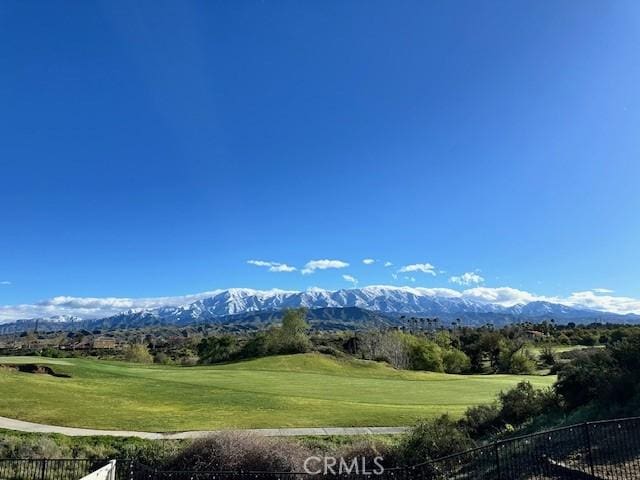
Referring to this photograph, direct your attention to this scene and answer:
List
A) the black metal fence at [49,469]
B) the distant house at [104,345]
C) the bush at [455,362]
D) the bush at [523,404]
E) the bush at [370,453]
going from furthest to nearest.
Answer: the distant house at [104,345] < the bush at [455,362] < the bush at [523,404] < the bush at [370,453] < the black metal fence at [49,469]

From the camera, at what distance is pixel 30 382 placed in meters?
31.5

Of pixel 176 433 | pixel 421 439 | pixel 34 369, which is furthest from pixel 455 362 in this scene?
pixel 421 439

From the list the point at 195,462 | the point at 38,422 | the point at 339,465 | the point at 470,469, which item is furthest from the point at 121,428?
the point at 470,469

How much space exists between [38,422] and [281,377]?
2474cm

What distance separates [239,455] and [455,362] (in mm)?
75288

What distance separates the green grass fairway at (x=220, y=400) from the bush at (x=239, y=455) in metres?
4.92

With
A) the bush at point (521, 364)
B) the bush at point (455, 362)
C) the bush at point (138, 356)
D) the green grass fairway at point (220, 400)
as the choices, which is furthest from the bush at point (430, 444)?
the bush at point (138, 356)

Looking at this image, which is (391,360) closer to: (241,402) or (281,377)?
(281,377)

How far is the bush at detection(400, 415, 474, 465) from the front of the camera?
51.6 ft

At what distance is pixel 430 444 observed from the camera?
52.4 feet

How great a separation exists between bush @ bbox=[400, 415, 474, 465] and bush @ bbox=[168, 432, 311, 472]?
11.1 feet

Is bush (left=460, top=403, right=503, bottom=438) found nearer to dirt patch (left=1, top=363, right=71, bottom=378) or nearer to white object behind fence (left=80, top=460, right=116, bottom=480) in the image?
white object behind fence (left=80, top=460, right=116, bottom=480)

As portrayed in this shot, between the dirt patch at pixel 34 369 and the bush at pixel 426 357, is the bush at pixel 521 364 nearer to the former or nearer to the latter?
the bush at pixel 426 357

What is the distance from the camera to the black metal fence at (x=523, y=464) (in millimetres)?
10484
